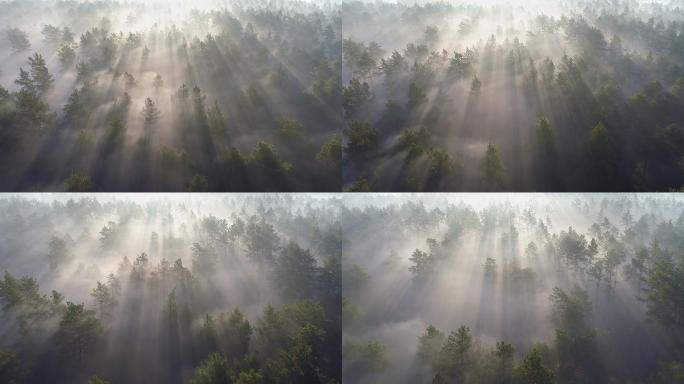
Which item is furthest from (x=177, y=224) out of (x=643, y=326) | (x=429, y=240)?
(x=643, y=326)

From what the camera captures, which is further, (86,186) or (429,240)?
(429,240)

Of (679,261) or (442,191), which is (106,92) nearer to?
(442,191)

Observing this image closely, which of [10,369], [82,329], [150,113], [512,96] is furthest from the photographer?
[512,96]

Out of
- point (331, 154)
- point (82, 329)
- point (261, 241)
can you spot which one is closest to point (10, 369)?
point (82, 329)

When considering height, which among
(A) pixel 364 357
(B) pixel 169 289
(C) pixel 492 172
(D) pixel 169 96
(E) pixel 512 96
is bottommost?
(A) pixel 364 357

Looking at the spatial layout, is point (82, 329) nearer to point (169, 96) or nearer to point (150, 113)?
point (150, 113)

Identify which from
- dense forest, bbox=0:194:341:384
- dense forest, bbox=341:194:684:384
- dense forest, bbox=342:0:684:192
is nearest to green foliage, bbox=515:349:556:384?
dense forest, bbox=341:194:684:384

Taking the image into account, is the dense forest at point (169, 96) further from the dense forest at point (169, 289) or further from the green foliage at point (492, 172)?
the green foliage at point (492, 172)

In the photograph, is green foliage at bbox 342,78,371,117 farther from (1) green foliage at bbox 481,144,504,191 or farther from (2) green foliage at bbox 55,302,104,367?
(2) green foliage at bbox 55,302,104,367
